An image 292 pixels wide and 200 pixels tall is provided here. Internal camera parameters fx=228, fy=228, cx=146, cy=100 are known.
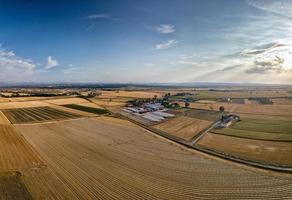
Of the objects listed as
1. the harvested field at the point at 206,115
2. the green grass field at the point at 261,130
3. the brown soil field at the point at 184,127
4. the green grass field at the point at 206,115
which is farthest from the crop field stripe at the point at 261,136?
the green grass field at the point at 206,115

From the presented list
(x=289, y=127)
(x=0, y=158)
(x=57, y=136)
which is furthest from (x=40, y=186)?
(x=289, y=127)

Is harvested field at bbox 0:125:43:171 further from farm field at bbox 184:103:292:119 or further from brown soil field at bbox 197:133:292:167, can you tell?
farm field at bbox 184:103:292:119

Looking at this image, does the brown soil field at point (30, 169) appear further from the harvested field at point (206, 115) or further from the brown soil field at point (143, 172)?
the harvested field at point (206, 115)

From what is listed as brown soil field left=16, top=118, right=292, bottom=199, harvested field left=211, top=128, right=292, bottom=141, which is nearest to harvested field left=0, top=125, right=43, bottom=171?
brown soil field left=16, top=118, right=292, bottom=199

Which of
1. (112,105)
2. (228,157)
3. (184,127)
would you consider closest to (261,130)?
(184,127)

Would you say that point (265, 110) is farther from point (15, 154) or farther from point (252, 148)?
point (15, 154)

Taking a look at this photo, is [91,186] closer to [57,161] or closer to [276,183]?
[57,161]
